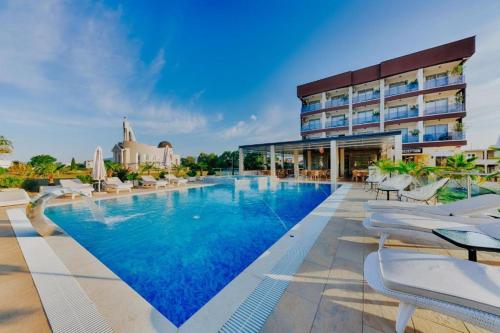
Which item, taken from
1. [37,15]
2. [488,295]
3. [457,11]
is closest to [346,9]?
[457,11]

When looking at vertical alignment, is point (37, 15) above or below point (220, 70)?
below

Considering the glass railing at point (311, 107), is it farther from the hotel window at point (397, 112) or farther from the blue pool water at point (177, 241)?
the blue pool water at point (177, 241)

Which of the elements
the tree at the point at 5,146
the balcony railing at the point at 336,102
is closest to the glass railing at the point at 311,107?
the balcony railing at the point at 336,102

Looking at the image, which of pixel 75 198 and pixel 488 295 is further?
pixel 75 198

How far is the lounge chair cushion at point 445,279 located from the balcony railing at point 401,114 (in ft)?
81.1

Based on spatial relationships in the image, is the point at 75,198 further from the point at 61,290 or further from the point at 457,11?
the point at 457,11

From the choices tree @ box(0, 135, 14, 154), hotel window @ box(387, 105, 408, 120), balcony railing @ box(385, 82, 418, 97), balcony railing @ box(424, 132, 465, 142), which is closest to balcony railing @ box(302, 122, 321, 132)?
hotel window @ box(387, 105, 408, 120)

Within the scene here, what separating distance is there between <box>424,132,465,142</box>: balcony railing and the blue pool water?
19.4 meters

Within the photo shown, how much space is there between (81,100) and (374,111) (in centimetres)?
3023

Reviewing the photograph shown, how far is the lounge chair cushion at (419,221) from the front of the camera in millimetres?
2701

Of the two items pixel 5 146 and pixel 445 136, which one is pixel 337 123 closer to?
pixel 445 136

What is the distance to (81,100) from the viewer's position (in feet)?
53.7

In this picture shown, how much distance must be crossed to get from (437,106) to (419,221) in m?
24.5

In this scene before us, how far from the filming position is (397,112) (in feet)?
68.6
